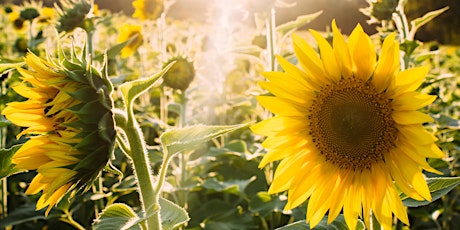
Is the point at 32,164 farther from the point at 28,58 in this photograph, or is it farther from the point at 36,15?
the point at 36,15

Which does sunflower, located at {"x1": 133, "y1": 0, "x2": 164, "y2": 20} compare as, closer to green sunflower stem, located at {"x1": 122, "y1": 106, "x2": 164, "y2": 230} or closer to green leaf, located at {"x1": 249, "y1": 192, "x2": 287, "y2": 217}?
green leaf, located at {"x1": 249, "y1": 192, "x2": 287, "y2": 217}

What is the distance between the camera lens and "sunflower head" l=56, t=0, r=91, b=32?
2.43 metres

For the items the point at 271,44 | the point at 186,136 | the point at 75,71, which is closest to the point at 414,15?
the point at 271,44

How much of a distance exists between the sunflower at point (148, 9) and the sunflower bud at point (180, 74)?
1.31 meters

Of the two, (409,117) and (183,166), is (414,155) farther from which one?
(183,166)

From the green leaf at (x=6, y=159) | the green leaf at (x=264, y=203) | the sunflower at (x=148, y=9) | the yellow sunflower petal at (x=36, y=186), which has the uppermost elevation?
the sunflower at (x=148, y=9)

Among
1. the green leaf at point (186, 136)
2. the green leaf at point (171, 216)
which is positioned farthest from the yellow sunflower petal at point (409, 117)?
the green leaf at point (171, 216)

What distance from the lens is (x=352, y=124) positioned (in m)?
1.21

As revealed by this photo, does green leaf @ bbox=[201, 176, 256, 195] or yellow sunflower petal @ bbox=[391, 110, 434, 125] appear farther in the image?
green leaf @ bbox=[201, 176, 256, 195]

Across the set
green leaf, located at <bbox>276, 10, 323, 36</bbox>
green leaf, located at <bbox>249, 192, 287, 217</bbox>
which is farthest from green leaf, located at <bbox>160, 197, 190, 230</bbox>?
green leaf, located at <bbox>276, 10, 323, 36</bbox>

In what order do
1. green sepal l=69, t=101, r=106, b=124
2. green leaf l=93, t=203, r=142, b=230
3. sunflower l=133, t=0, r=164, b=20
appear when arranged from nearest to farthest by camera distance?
green sepal l=69, t=101, r=106, b=124
green leaf l=93, t=203, r=142, b=230
sunflower l=133, t=0, r=164, b=20

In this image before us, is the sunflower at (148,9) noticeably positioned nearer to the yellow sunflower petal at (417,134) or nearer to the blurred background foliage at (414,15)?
the yellow sunflower petal at (417,134)

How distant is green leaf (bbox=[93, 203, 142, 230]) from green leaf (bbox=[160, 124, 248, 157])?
0.15m

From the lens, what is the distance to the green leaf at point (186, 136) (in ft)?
3.50
